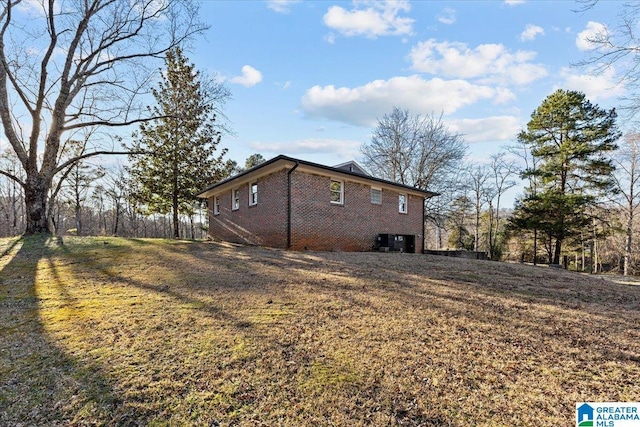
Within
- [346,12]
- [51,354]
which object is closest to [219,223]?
[346,12]

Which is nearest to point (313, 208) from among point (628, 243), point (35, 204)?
point (35, 204)

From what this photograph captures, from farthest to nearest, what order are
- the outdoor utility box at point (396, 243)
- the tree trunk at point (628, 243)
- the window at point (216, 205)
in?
the tree trunk at point (628, 243) → the window at point (216, 205) → the outdoor utility box at point (396, 243)

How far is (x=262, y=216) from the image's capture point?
1330 centimetres

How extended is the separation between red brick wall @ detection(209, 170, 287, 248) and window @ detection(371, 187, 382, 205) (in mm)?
4899

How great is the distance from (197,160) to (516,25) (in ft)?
63.3

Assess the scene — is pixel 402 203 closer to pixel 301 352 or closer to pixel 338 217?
pixel 338 217

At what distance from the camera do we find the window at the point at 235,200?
1565 cm

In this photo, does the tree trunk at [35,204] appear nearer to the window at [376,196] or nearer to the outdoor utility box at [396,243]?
the window at [376,196]

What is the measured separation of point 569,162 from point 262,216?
66.9 feet

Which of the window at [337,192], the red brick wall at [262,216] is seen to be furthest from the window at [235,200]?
the window at [337,192]

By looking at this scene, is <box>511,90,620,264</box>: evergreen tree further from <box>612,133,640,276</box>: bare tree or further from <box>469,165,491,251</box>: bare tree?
<box>469,165,491,251</box>: bare tree

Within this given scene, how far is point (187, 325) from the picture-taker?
3.90m

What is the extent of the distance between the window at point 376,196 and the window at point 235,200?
6.72 meters

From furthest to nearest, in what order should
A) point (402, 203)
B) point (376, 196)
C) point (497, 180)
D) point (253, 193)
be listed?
point (497, 180)
point (402, 203)
point (376, 196)
point (253, 193)
